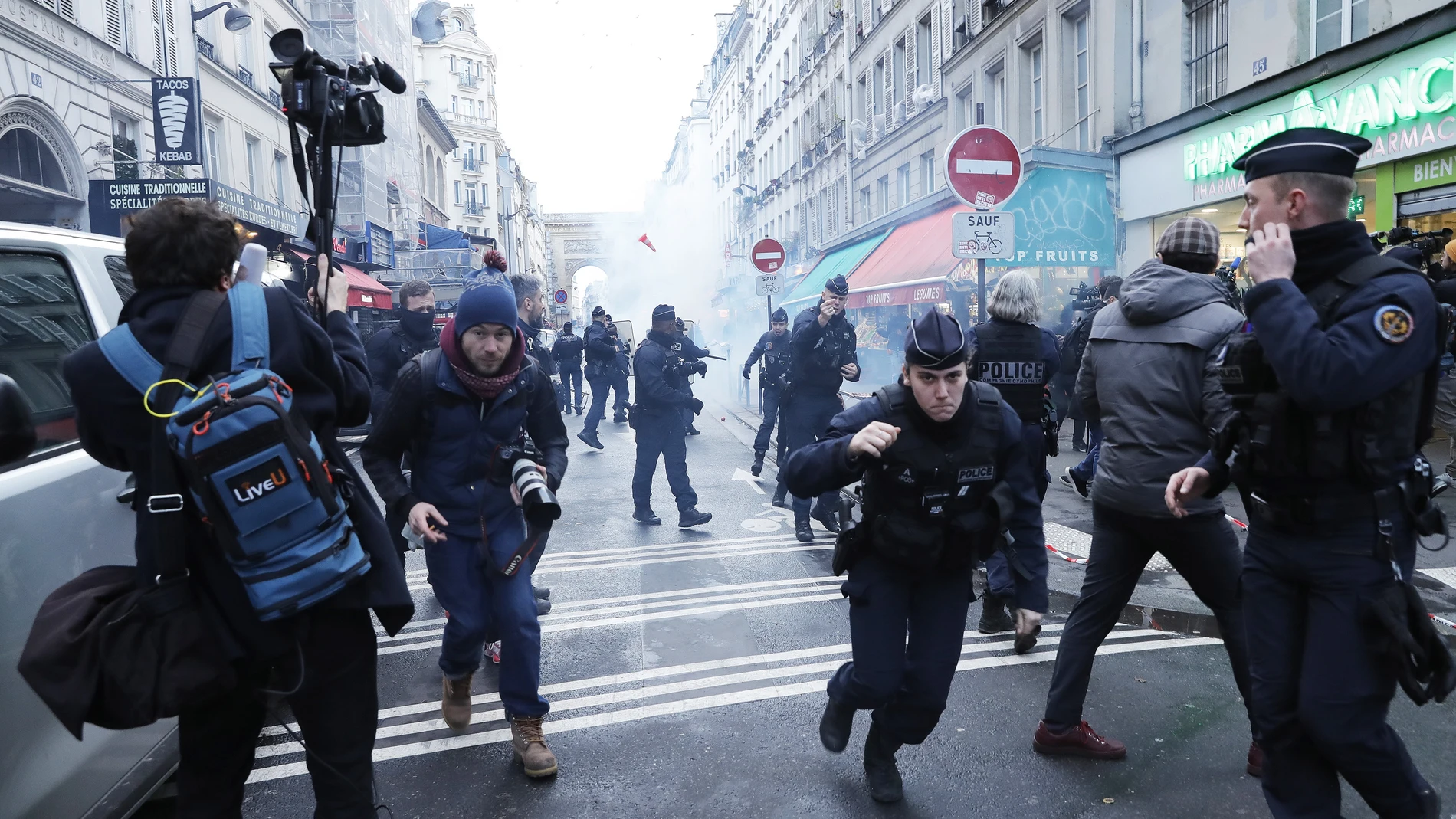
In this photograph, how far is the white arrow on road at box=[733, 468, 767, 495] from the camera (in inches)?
396

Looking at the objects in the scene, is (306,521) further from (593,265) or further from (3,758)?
(593,265)

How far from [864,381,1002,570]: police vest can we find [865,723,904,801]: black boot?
0.63 m

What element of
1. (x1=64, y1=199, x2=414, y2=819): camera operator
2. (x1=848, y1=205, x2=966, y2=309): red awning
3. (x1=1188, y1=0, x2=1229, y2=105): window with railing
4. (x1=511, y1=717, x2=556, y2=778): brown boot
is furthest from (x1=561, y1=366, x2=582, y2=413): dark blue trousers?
(x1=64, y1=199, x2=414, y2=819): camera operator

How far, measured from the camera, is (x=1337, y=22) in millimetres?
10742

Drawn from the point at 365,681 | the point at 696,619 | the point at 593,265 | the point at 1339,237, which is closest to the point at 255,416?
the point at 365,681

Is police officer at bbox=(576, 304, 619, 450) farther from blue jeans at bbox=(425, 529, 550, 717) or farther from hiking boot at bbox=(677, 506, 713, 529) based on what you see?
blue jeans at bbox=(425, 529, 550, 717)

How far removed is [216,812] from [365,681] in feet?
1.39

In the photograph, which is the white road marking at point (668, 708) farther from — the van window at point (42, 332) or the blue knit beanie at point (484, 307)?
the blue knit beanie at point (484, 307)

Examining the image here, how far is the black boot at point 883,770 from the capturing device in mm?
3246

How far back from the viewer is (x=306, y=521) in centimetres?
215

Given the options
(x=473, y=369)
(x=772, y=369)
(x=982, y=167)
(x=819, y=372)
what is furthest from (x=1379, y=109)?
(x=473, y=369)

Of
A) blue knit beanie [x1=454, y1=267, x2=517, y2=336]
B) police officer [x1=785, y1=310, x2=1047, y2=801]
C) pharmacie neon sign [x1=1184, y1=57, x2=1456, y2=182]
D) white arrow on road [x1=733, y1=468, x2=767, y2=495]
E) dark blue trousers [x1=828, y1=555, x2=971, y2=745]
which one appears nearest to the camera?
police officer [x1=785, y1=310, x2=1047, y2=801]

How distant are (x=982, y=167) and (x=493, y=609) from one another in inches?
236

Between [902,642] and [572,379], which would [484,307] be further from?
[572,379]
